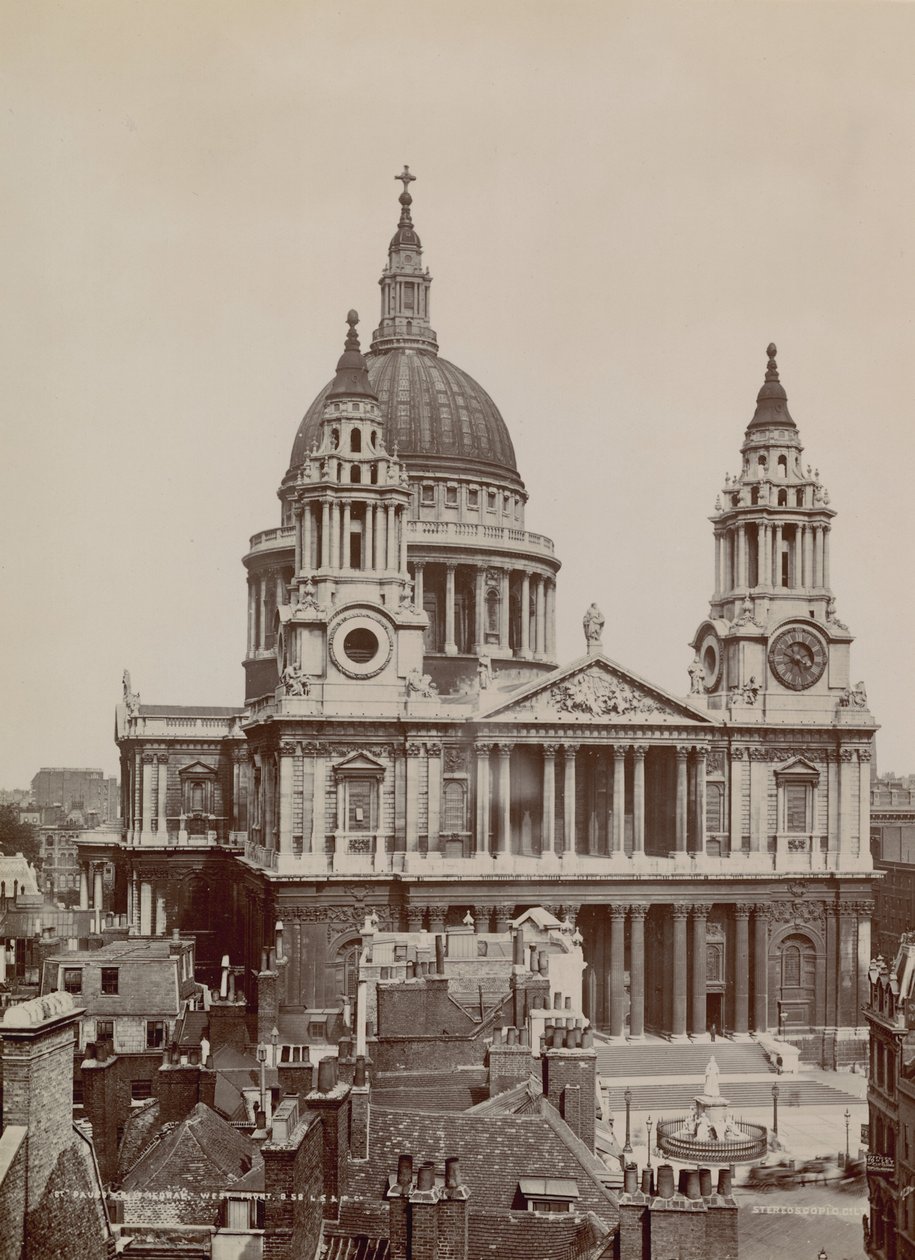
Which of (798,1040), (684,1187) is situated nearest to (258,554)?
(798,1040)

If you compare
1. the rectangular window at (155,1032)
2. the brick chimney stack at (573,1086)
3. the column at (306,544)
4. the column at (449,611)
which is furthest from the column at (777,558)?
the brick chimney stack at (573,1086)

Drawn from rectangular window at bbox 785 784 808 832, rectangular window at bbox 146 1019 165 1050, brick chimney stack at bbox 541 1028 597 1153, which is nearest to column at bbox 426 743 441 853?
rectangular window at bbox 785 784 808 832

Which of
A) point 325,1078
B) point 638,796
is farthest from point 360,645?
point 325,1078

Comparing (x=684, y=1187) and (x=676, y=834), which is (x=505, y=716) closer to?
(x=676, y=834)

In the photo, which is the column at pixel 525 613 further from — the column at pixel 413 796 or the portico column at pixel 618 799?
the column at pixel 413 796

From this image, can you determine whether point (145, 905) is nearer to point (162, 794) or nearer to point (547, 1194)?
point (162, 794)
